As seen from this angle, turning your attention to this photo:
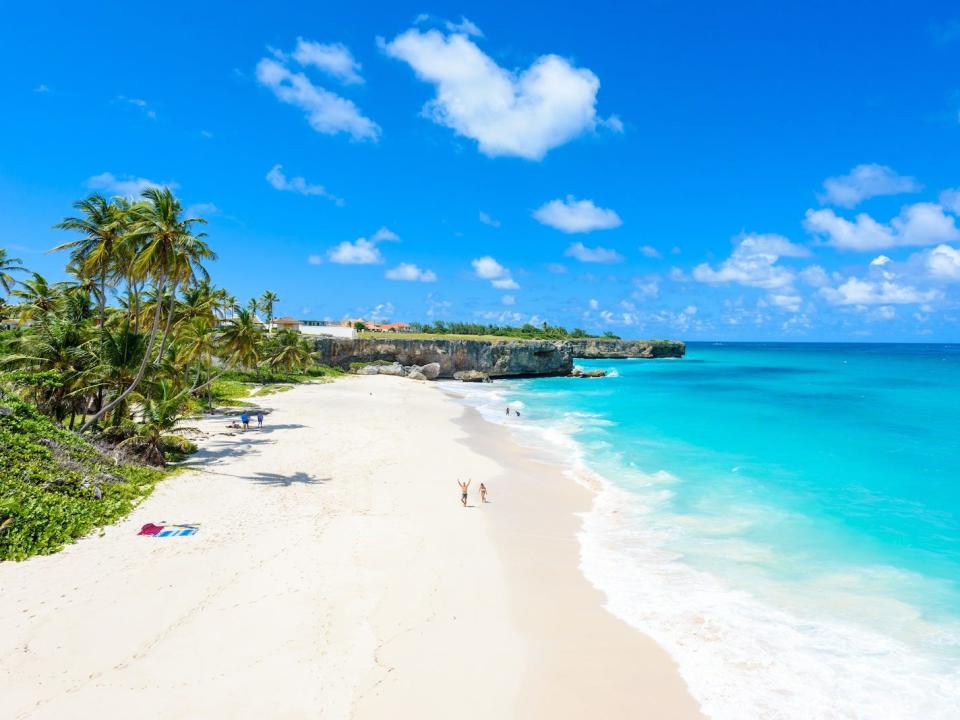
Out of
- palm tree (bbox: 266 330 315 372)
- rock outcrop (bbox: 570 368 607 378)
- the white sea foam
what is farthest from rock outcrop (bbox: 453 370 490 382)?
the white sea foam

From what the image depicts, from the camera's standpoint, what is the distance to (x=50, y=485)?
12523mm

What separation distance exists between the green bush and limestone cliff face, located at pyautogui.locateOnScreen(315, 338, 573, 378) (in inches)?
1977

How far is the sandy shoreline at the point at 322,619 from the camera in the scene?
7.35 meters

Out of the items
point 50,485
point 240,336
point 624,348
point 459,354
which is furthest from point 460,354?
point 624,348

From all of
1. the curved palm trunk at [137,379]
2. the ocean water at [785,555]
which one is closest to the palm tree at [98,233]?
the curved palm trunk at [137,379]

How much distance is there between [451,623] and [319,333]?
71775mm

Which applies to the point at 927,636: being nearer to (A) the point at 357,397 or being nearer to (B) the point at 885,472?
(B) the point at 885,472

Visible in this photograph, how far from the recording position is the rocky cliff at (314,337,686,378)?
69812 mm

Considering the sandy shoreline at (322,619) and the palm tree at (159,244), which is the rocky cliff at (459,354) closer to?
the palm tree at (159,244)

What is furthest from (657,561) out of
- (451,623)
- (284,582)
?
(284,582)

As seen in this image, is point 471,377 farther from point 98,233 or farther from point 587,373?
point 98,233

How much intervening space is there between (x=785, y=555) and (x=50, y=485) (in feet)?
66.5

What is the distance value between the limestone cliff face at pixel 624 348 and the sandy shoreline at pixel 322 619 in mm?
112383

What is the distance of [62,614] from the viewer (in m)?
8.73
